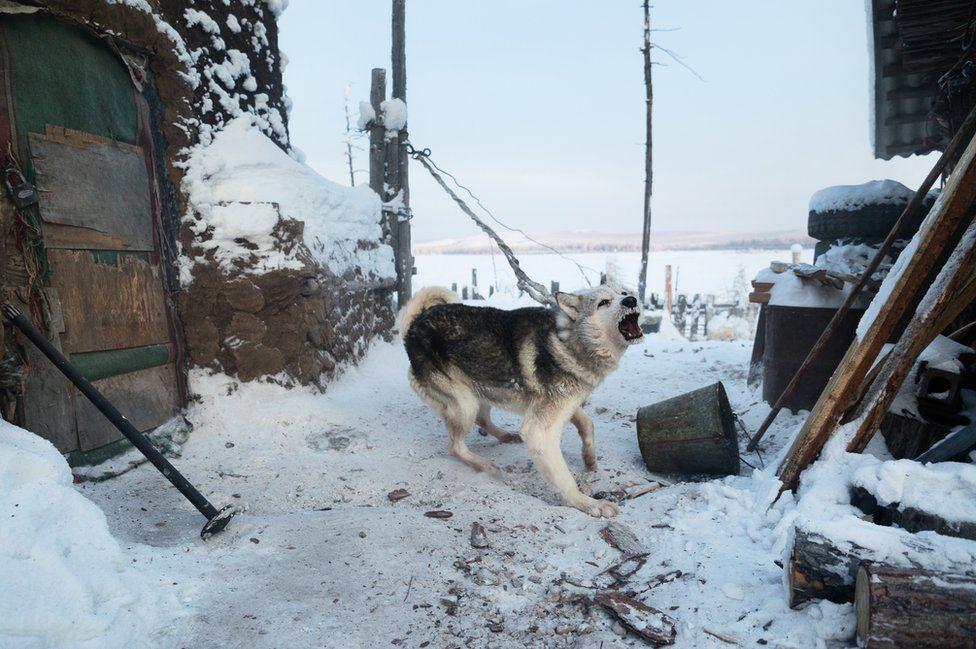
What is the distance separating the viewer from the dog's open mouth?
13.1ft

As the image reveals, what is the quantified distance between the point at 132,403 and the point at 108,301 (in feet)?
2.78

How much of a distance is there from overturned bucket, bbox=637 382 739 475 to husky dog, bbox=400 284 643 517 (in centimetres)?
53

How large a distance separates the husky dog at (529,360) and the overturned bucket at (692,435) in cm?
53

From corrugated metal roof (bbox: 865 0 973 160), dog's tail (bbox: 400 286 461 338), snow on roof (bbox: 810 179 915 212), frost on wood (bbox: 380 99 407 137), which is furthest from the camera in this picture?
frost on wood (bbox: 380 99 407 137)

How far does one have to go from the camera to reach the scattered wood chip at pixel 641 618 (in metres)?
2.58

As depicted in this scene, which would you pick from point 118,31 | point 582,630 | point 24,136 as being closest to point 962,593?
point 582,630

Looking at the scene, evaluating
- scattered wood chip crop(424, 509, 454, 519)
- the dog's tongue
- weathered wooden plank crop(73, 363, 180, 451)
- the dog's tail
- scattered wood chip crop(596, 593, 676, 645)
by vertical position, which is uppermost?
the dog's tail

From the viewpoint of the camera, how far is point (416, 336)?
16.1 feet

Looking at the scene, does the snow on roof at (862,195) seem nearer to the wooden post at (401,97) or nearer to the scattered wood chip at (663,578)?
the scattered wood chip at (663,578)

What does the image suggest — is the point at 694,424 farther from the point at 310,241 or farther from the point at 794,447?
the point at 310,241

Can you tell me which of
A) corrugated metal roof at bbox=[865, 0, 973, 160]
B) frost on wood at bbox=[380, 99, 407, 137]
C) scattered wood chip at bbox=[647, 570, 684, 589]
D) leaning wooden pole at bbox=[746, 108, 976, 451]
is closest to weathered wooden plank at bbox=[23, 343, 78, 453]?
scattered wood chip at bbox=[647, 570, 684, 589]

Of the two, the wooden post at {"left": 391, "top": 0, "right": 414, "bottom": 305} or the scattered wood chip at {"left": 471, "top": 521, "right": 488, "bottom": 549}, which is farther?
the wooden post at {"left": 391, "top": 0, "right": 414, "bottom": 305}

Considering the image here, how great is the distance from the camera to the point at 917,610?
81.1 inches

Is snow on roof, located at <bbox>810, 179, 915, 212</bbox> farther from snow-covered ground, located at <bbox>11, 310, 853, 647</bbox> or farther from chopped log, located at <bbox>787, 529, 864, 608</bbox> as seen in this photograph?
chopped log, located at <bbox>787, 529, 864, 608</bbox>
